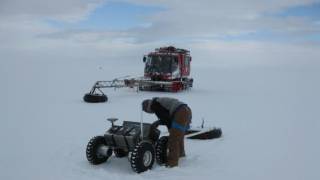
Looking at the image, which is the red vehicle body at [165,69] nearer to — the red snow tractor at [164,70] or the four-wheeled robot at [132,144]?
the red snow tractor at [164,70]

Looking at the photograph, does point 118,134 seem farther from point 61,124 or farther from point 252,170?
point 61,124

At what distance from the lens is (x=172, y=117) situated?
701cm

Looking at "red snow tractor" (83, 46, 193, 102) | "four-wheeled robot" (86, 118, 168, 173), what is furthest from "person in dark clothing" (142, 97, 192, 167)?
"red snow tractor" (83, 46, 193, 102)

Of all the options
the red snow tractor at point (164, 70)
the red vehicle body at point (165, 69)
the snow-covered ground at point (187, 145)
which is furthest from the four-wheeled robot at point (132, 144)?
the red vehicle body at point (165, 69)

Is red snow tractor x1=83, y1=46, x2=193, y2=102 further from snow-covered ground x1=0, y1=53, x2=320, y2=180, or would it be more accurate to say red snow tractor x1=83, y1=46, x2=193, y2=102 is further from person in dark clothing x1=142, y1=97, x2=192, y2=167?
person in dark clothing x1=142, y1=97, x2=192, y2=167

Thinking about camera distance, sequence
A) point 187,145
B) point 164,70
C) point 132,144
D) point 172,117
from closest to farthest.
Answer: point 132,144 → point 172,117 → point 187,145 → point 164,70

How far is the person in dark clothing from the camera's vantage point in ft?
23.0

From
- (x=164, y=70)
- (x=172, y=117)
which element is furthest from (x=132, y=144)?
(x=164, y=70)

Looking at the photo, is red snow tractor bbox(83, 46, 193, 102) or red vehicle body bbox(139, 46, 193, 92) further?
red vehicle body bbox(139, 46, 193, 92)

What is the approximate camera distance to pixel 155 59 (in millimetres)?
23422

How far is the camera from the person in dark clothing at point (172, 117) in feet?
23.0

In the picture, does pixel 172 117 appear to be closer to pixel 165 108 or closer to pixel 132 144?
pixel 165 108

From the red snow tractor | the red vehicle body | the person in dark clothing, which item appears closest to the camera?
the person in dark clothing

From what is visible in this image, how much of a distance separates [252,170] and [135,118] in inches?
239
